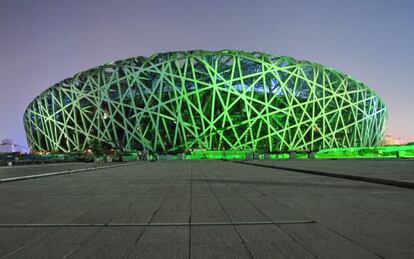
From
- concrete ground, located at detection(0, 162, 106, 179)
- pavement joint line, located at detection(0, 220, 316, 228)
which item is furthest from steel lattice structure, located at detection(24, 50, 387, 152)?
pavement joint line, located at detection(0, 220, 316, 228)

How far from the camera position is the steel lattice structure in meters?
62.3

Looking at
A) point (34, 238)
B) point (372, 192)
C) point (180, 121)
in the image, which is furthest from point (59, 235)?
point (180, 121)

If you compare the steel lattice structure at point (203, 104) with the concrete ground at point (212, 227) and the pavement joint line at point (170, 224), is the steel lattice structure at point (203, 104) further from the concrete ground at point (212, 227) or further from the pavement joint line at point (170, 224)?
the pavement joint line at point (170, 224)

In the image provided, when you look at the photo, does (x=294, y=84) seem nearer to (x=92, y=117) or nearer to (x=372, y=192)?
(x=92, y=117)

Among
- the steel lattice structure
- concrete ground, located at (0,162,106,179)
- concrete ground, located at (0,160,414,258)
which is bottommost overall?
concrete ground, located at (0,160,414,258)

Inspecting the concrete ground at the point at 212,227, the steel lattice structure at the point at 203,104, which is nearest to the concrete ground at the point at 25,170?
the concrete ground at the point at 212,227

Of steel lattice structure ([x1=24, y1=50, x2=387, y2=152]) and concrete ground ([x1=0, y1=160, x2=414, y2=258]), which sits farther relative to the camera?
steel lattice structure ([x1=24, y1=50, x2=387, y2=152])

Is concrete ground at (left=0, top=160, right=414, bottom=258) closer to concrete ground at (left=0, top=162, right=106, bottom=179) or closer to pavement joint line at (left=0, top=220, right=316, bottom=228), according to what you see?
pavement joint line at (left=0, top=220, right=316, bottom=228)

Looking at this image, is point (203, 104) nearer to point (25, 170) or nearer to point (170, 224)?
point (25, 170)

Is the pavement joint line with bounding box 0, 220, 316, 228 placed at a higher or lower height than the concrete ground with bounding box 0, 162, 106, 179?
lower

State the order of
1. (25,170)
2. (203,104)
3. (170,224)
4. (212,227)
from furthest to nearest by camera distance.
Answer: (203,104), (25,170), (170,224), (212,227)

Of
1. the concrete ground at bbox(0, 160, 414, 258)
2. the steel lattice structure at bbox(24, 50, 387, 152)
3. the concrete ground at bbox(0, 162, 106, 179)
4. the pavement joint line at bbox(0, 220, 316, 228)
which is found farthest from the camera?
the steel lattice structure at bbox(24, 50, 387, 152)

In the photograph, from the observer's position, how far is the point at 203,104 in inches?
2520

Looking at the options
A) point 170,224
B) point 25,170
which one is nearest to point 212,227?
point 170,224
